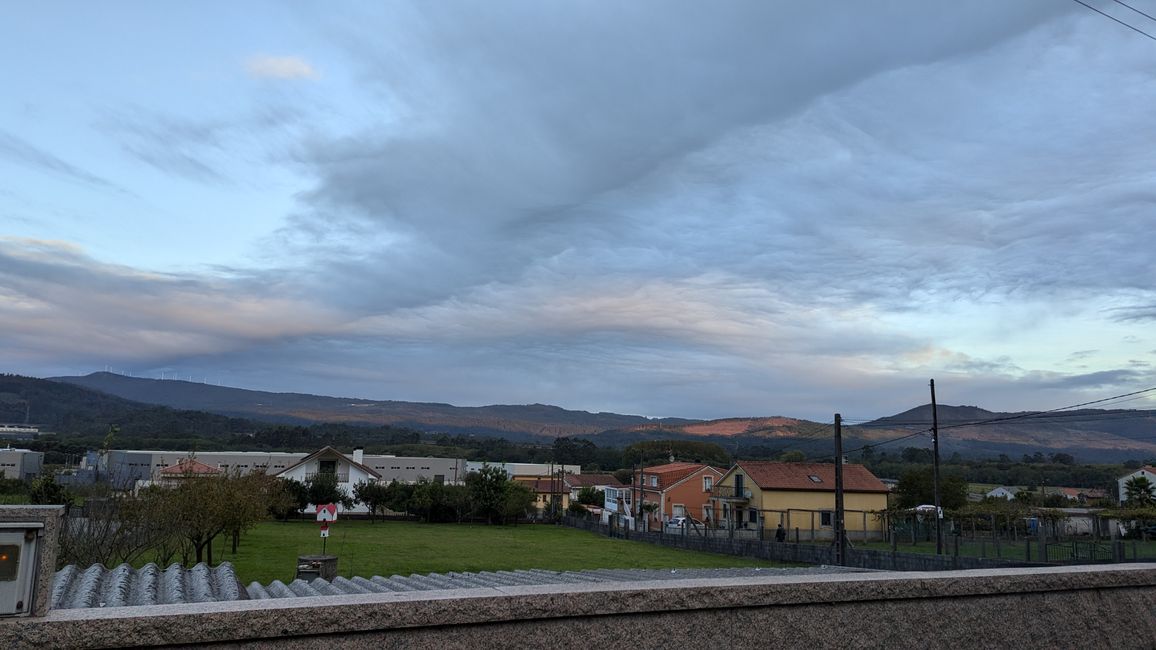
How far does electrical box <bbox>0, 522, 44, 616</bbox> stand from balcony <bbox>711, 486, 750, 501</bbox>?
2341 inches

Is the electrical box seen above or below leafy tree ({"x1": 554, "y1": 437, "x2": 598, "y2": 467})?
above

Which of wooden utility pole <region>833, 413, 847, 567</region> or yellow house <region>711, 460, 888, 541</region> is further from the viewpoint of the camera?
yellow house <region>711, 460, 888, 541</region>

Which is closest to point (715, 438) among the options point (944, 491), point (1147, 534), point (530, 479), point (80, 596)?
point (530, 479)

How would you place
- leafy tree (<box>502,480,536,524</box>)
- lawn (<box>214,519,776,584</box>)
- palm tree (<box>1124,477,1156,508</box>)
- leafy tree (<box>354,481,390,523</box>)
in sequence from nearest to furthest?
lawn (<box>214,519,776,584</box>) → palm tree (<box>1124,477,1156,508</box>) → leafy tree (<box>502,480,536,524</box>) → leafy tree (<box>354,481,390,523</box>)

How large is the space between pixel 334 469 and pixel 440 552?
44.8m

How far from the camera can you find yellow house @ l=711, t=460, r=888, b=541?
179ft

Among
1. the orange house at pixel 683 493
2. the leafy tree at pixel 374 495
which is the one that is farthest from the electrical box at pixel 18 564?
the leafy tree at pixel 374 495

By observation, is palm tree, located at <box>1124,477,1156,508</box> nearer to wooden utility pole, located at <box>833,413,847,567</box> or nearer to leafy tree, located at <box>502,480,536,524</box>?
wooden utility pole, located at <box>833,413,847,567</box>

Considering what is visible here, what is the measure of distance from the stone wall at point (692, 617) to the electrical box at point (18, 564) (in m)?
0.06

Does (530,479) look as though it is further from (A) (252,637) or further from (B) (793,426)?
(A) (252,637)

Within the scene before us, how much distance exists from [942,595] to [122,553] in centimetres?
2254

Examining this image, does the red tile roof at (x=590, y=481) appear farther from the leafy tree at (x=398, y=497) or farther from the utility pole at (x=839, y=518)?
the utility pole at (x=839, y=518)

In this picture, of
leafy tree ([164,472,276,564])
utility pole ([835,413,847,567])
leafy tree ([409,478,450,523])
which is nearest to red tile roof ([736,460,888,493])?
leafy tree ([409,478,450,523])

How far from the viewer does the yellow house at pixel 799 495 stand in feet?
179
